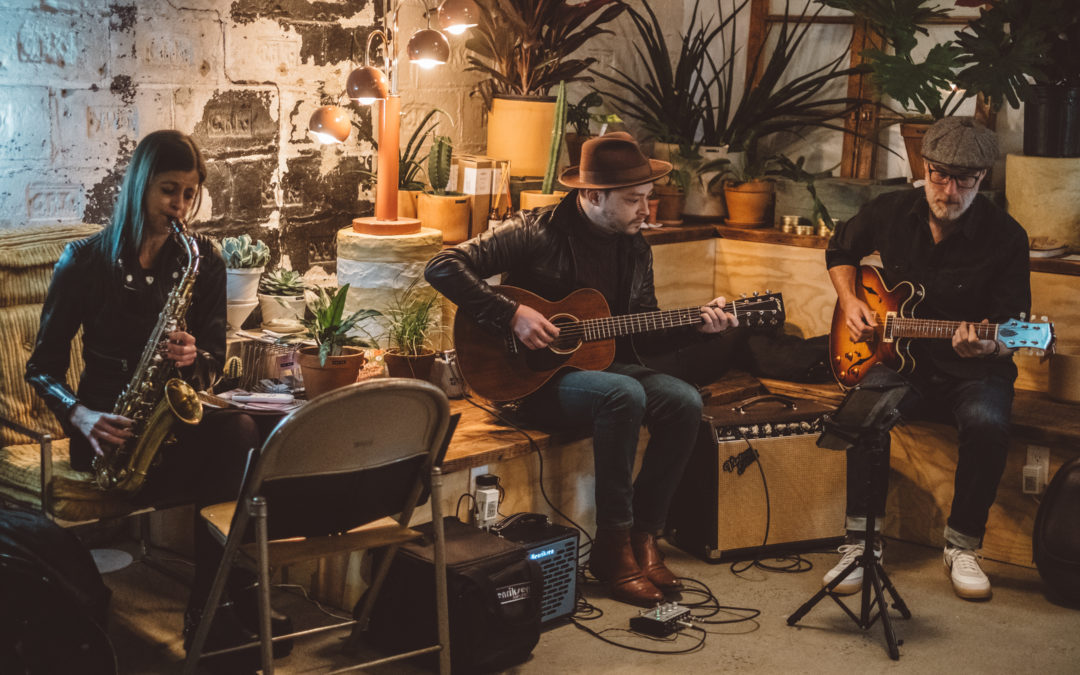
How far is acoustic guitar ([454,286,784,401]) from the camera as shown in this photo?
4164 mm

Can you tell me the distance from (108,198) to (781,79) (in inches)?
137

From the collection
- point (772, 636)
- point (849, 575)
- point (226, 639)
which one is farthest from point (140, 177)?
point (849, 575)

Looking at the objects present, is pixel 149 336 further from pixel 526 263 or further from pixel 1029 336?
pixel 1029 336

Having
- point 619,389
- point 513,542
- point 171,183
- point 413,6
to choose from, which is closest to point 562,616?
point 513,542

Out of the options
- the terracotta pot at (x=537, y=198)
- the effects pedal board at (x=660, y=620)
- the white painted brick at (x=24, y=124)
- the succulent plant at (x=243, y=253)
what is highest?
the white painted brick at (x=24, y=124)

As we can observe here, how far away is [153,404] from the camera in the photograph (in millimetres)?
3391

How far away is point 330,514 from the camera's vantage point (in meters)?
2.96

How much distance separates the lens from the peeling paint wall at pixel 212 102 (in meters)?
3.96

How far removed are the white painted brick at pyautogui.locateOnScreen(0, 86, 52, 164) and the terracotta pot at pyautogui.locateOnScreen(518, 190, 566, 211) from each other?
1866mm

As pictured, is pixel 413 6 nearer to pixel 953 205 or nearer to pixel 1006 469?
pixel 953 205

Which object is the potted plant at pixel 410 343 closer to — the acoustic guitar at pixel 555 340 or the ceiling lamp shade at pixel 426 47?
the acoustic guitar at pixel 555 340

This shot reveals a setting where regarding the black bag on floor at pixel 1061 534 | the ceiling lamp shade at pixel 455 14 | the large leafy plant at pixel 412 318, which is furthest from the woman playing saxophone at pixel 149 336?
the black bag on floor at pixel 1061 534

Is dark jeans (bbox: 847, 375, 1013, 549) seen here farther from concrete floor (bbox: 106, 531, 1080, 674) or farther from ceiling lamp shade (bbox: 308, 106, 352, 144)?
ceiling lamp shade (bbox: 308, 106, 352, 144)

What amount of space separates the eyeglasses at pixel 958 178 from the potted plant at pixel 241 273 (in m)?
2.38
